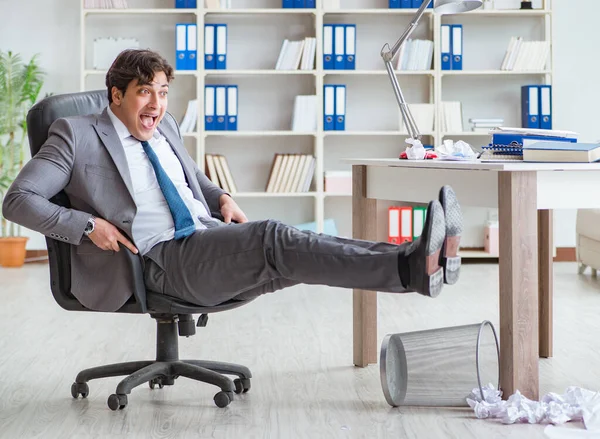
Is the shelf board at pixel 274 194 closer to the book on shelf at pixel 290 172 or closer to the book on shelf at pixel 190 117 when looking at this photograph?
the book on shelf at pixel 290 172

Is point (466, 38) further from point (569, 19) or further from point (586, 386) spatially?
point (586, 386)

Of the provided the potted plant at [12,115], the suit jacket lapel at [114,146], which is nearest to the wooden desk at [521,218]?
the suit jacket lapel at [114,146]

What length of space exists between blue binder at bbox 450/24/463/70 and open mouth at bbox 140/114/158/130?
3.61 m

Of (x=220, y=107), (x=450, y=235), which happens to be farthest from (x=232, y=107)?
(x=450, y=235)

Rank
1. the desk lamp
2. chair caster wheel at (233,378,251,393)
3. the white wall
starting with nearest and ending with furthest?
chair caster wheel at (233,378,251,393), the desk lamp, the white wall

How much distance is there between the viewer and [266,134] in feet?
18.9

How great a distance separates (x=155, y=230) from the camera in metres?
2.47

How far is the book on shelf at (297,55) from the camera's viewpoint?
5766 mm

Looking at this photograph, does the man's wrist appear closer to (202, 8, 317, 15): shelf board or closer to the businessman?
the businessman

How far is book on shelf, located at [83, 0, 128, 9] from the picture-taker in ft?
18.6

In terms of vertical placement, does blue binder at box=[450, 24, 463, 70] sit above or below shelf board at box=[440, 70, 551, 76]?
above

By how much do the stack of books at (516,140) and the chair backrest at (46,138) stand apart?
1112mm

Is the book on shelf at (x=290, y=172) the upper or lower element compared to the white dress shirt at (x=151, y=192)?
upper

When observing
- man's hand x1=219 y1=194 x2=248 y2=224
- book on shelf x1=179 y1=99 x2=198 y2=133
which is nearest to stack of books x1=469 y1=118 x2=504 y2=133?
book on shelf x1=179 y1=99 x2=198 y2=133
